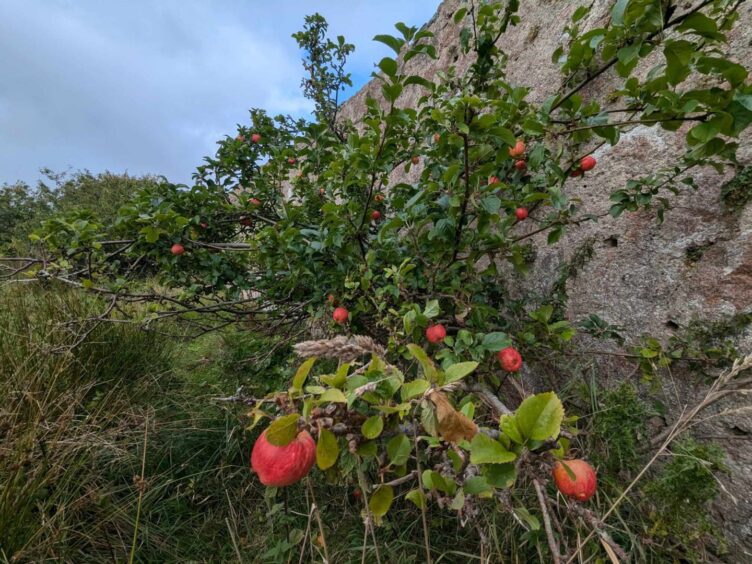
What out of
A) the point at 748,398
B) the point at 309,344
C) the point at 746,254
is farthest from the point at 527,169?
the point at 309,344

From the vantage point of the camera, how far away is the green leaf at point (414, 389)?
61 cm

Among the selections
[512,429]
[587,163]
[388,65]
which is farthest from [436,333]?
[587,163]

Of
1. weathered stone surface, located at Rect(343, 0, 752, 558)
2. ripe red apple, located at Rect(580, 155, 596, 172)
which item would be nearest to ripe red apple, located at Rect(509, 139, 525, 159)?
ripe red apple, located at Rect(580, 155, 596, 172)

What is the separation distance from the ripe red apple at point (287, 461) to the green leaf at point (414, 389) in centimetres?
22

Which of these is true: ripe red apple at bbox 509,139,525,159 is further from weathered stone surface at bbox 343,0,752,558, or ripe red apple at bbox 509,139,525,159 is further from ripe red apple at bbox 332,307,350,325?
ripe red apple at bbox 332,307,350,325

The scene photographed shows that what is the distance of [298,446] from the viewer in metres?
0.67

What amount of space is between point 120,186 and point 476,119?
15.3 meters

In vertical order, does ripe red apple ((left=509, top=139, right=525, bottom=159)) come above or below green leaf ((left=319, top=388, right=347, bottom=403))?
above

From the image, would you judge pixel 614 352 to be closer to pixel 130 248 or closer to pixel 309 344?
pixel 309 344

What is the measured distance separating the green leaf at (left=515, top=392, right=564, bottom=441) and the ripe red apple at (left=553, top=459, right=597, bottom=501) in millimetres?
247

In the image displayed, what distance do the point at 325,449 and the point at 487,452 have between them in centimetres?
28

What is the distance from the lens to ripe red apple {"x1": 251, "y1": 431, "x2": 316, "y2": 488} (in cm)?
66

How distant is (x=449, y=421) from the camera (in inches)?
21.8

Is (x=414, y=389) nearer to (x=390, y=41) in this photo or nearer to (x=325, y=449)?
(x=325, y=449)
